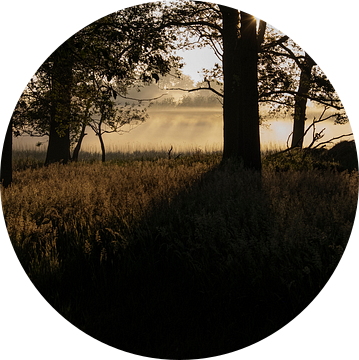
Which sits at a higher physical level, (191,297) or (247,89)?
(247,89)

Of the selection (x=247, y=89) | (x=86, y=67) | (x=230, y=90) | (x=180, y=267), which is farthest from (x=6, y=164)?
(x=230, y=90)

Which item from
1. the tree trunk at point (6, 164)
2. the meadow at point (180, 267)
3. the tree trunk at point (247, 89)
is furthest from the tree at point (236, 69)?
the tree trunk at point (6, 164)

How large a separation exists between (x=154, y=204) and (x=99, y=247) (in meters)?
1.81

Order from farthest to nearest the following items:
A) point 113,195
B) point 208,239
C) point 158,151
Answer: point 158,151 → point 113,195 → point 208,239

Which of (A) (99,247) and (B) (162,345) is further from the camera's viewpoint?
(A) (99,247)

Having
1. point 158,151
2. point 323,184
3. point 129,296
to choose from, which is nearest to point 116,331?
point 129,296

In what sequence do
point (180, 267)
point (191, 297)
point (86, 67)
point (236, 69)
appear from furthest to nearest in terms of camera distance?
1. point (236, 69)
2. point (86, 67)
3. point (180, 267)
4. point (191, 297)

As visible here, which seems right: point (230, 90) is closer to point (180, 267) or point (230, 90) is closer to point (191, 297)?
point (180, 267)

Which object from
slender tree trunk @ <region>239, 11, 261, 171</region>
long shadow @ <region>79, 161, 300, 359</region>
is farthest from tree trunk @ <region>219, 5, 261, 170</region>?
long shadow @ <region>79, 161, 300, 359</region>

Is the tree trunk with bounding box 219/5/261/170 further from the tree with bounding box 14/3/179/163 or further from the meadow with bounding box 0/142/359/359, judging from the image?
the meadow with bounding box 0/142/359/359

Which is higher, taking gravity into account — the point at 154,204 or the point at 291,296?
the point at 154,204

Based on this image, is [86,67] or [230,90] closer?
[86,67]

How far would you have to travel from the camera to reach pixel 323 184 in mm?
8227

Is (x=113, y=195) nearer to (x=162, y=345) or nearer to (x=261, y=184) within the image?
(x=261, y=184)
